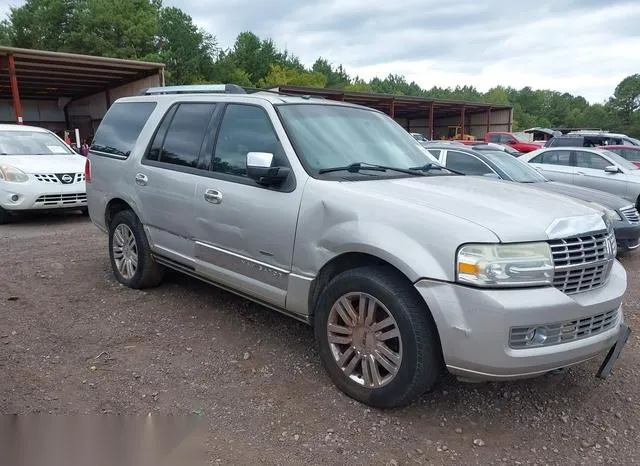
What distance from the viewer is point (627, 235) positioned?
7031 millimetres

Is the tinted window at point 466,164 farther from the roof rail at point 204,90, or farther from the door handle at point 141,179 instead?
the door handle at point 141,179

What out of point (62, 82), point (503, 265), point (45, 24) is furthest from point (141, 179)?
point (45, 24)

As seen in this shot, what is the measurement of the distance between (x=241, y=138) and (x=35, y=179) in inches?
248

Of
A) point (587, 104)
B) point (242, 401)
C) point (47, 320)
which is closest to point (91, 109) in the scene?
point (47, 320)

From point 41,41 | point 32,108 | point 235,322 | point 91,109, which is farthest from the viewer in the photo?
point 41,41

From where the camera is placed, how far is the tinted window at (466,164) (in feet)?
26.8

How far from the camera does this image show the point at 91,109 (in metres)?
28.4

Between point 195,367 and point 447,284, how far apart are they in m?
1.92

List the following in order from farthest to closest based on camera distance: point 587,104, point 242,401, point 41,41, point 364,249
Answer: point 587,104 → point 41,41 → point 242,401 → point 364,249

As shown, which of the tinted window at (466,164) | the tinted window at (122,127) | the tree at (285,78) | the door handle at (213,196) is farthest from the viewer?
the tree at (285,78)

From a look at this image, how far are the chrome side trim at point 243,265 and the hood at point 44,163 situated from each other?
19.9 ft

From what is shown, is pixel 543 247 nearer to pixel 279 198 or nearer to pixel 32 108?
pixel 279 198

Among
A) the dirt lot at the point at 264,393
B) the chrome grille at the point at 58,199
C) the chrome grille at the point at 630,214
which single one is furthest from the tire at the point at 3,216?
the chrome grille at the point at 630,214

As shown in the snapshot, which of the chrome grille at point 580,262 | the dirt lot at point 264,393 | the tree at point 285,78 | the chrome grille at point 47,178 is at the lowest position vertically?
the dirt lot at point 264,393
